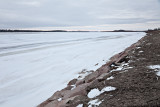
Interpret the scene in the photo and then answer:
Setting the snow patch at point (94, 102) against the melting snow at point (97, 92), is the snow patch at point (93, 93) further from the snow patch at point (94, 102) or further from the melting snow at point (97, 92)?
the snow patch at point (94, 102)

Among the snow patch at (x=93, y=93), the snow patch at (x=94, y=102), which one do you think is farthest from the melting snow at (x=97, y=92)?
the snow patch at (x=94, y=102)

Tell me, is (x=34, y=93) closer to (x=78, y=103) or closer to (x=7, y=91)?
(x=7, y=91)

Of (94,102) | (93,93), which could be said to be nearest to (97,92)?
(93,93)

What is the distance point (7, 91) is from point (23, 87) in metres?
0.51

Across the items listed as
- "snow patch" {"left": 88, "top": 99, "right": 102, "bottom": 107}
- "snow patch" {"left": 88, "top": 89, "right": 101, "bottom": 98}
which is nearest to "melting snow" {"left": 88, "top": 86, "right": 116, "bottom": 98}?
"snow patch" {"left": 88, "top": 89, "right": 101, "bottom": 98}

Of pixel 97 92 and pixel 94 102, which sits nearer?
pixel 94 102

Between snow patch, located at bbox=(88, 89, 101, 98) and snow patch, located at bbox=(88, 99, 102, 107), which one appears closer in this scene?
snow patch, located at bbox=(88, 99, 102, 107)

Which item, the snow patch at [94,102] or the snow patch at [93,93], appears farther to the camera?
the snow patch at [93,93]

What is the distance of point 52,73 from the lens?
656 centimetres

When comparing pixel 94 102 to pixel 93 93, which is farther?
pixel 93 93

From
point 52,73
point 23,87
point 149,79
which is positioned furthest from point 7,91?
point 149,79

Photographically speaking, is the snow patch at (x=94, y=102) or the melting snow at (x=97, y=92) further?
the melting snow at (x=97, y=92)

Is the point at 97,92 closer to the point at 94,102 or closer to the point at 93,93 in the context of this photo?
the point at 93,93

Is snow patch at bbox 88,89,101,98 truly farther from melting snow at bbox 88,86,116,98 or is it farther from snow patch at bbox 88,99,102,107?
snow patch at bbox 88,99,102,107
